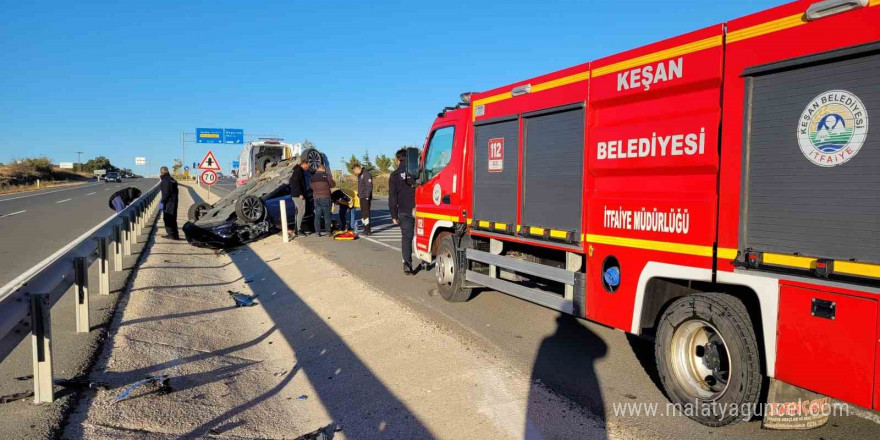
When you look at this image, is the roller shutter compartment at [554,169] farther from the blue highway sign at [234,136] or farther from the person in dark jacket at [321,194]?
the blue highway sign at [234,136]

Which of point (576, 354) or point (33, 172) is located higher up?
point (33, 172)

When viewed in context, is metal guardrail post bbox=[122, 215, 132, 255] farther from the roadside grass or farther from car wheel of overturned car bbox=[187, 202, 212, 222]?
the roadside grass

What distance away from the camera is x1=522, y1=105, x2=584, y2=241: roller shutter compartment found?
532 cm

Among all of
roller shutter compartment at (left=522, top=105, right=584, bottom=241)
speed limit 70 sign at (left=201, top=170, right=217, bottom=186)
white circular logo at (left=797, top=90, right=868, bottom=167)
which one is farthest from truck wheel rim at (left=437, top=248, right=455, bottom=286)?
speed limit 70 sign at (left=201, top=170, right=217, bottom=186)

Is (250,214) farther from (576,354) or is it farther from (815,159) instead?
(815,159)

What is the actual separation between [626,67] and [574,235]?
1.51 meters

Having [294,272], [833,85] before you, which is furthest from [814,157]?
[294,272]

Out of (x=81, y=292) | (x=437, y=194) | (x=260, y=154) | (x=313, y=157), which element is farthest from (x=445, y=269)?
(x=260, y=154)

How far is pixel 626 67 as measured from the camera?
15.5 feet

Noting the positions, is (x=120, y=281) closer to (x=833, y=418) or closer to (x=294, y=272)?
(x=294, y=272)

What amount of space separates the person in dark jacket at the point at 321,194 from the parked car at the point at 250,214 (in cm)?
75

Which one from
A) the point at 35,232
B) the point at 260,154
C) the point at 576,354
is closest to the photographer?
the point at 576,354

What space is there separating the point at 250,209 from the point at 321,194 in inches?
69.5

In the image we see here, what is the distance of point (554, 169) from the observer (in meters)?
5.65
